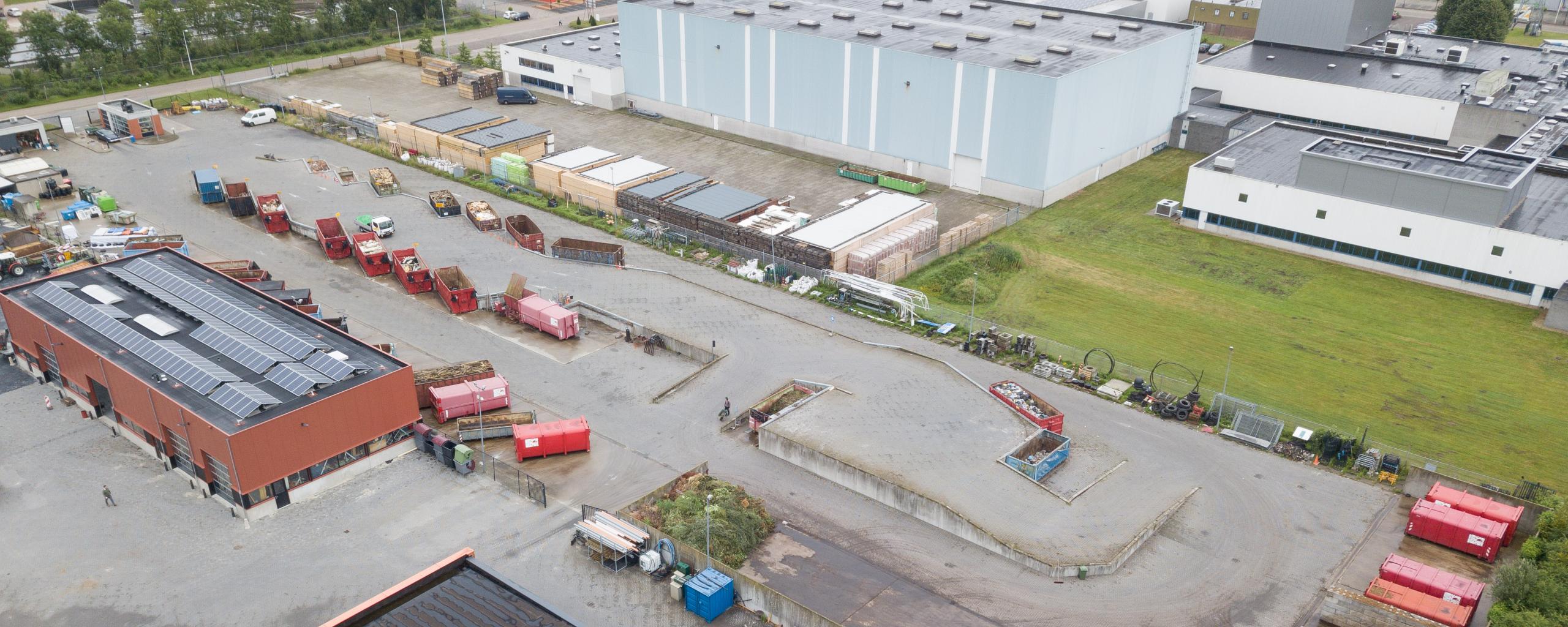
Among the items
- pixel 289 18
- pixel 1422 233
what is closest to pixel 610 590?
pixel 1422 233

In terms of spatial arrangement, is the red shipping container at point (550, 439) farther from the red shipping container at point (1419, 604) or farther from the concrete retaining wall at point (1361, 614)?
the red shipping container at point (1419, 604)

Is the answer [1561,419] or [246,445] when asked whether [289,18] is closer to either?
[246,445]

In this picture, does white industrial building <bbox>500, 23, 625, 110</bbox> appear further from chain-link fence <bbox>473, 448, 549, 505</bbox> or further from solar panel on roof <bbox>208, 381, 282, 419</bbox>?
solar panel on roof <bbox>208, 381, 282, 419</bbox>

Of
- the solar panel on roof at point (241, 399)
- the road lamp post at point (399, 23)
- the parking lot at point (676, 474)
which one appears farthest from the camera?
the road lamp post at point (399, 23)

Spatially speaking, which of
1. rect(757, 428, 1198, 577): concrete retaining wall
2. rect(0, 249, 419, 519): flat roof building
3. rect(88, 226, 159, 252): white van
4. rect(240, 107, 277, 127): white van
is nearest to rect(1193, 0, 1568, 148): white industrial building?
rect(757, 428, 1198, 577): concrete retaining wall

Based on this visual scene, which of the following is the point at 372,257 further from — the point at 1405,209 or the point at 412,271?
the point at 1405,209

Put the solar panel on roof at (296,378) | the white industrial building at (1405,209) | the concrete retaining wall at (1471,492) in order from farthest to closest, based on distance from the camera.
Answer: the white industrial building at (1405,209) < the solar panel on roof at (296,378) < the concrete retaining wall at (1471,492)

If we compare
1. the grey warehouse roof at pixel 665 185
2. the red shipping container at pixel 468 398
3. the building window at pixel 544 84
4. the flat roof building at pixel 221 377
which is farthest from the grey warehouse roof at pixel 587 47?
the red shipping container at pixel 468 398
